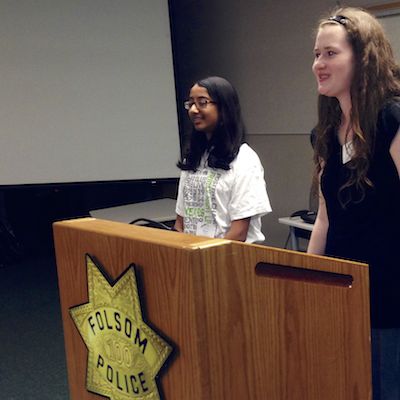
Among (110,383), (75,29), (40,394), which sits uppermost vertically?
(75,29)

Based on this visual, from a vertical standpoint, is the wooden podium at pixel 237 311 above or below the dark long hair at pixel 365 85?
below

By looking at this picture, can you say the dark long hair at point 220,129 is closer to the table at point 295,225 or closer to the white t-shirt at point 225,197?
the white t-shirt at point 225,197

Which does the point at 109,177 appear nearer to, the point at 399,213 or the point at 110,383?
the point at 399,213

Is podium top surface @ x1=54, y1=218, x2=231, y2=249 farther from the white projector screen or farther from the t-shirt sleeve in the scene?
the white projector screen

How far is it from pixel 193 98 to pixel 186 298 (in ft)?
4.99

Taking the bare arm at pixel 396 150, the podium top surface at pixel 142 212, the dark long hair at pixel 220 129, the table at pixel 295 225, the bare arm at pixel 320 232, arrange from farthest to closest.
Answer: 1. the podium top surface at pixel 142 212
2. the table at pixel 295 225
3. the dark long hair at pixel 220 129
4. the bare arm at pixel 320 232
5. the bare arm at pixel 396 150

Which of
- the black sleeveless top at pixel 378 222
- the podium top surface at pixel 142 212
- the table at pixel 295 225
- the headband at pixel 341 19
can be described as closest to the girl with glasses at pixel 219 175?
the black sleeveless top at pixel 378 222

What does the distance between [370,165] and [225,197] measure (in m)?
0.85

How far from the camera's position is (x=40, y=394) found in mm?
2480

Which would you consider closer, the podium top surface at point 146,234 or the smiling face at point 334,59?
the podium top surface at point 146,234

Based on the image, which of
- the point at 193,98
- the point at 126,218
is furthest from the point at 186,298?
the point at 126,218

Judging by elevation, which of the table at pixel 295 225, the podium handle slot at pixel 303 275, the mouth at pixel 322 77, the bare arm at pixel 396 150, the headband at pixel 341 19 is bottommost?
the table at pixel 295 225

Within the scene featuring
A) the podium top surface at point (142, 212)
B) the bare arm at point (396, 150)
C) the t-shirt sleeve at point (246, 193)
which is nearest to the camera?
the bare arm at point (396, 150)

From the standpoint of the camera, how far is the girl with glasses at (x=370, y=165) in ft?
3.83
